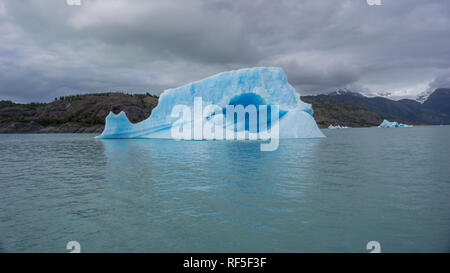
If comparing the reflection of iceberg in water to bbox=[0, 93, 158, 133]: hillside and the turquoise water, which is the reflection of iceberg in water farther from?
bbox=[0, 93, 158, 133]: hillside

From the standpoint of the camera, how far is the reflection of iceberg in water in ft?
86.0

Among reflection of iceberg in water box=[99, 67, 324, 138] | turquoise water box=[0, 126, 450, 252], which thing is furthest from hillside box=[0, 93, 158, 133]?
turquoise water box=[0, 126, 450, 252]

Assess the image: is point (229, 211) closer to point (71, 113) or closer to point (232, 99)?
Result: point (232, 99)

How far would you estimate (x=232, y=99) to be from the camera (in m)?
26.7

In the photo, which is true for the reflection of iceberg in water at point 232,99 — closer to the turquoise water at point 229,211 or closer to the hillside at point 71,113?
the turquoise water at point 229,211

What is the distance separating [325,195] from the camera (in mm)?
5383

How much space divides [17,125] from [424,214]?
3153 inches

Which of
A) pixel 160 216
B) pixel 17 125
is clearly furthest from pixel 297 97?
pixel 17 125

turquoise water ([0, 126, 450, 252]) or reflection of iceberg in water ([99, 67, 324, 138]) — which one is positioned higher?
reflection of iceberg in water ([99, 67, 324, 138])

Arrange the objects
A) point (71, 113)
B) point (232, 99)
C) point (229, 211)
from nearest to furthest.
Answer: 1. point (229, 211)
2. point (232, 99)
3. point (71, 113)

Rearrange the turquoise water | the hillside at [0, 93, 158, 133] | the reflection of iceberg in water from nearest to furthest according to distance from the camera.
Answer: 1. the turquoise water
2. the reflection of iceberg in water
3. the hillside at [0, 93, 158, 133]

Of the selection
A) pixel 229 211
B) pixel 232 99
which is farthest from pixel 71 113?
pixel 229 211
